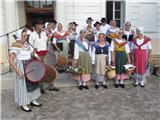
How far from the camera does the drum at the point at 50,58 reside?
7.71 meters

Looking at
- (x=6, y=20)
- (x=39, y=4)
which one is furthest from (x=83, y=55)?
(x=39, y=4)

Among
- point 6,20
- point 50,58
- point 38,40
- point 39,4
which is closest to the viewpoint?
point 38,40

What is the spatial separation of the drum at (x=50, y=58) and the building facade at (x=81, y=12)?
10.1 feet

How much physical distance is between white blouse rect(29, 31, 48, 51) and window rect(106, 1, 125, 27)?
4.42 metres

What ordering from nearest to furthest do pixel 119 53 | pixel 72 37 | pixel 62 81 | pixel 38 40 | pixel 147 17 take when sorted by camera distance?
pixel 38 40
pixel 119 53
pixel 62 81
pixel 72 37
pixel 147 17

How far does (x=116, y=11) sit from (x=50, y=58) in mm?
4651

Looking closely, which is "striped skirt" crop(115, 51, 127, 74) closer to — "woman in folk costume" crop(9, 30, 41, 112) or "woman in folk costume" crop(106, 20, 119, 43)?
"woman in folk costume" crop(106, 20, 119, 43)

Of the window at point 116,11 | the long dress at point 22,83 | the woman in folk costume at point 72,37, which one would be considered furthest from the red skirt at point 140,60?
the window at point 116,11

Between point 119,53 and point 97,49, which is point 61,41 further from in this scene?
point 119,53

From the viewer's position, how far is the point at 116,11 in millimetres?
11672

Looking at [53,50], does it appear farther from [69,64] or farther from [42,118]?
[42,118]

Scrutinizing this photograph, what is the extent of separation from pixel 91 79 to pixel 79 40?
119cm

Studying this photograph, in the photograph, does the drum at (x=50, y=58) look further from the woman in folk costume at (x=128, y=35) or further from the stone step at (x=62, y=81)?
the woman in folk costume at (x=128, y=35)

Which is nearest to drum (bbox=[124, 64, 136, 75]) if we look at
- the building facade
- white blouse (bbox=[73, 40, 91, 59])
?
white blouse (bbox=[73, 40, 91, 59])
